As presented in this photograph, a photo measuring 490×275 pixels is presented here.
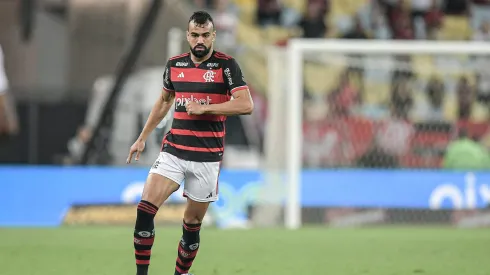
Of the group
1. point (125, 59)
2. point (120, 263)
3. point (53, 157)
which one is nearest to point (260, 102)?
point (125, 59)

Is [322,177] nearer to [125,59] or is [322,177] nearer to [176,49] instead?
[176,49]

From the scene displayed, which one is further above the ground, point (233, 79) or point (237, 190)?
point (233, 79)

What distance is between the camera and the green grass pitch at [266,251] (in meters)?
8.19

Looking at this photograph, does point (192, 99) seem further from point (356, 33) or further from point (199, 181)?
point (356, 33)

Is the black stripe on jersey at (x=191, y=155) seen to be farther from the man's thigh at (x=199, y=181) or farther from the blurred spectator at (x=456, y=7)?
the blurred spectator at (x=456, y=7)

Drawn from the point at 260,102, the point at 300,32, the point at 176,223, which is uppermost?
the point at 300,32

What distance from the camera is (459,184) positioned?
14227mm

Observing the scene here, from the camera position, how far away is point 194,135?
270 inches

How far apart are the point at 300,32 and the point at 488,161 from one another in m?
5.17

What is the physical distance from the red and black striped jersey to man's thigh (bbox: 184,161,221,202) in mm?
48

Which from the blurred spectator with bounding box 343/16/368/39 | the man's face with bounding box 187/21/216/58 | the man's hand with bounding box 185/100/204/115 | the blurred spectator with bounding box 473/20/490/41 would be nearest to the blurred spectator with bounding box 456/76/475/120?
the blurred spectator with bounding box 473/20/490/41

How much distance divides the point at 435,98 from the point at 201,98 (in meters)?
9.75

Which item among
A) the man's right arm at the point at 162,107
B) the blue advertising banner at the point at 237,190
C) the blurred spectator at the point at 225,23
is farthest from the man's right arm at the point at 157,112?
the blurred spectator at the point at 225,23

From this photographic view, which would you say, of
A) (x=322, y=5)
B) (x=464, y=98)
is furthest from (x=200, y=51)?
(x=322, y=5)
